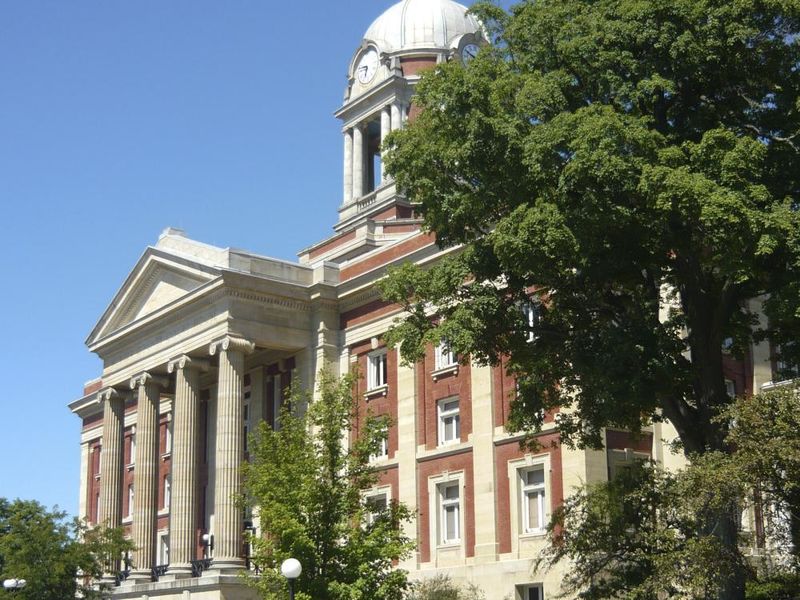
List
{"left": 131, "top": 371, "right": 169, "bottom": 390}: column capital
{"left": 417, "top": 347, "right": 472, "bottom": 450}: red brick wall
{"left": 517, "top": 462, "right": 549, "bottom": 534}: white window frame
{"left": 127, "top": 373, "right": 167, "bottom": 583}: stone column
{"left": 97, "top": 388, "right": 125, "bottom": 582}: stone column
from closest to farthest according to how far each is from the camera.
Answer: {"left": 517, "top": 462, "right": 549, "bottom": 534}: white window frame → {"left": 417, "top": 347, "right": 472, "bottom": 450}: red brick wall → {"left": 127, "top": 373, "right": 167, "bottom": 583}: stone column → {"left": 131, "top": 371, "right": 169, "bottom": 390}: column capital → {"left": 97, "top": 388, "right": 125, "bottom": 582}: stone column

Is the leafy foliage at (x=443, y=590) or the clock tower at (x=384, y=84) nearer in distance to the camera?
the leafy foliage at (x=443, y=590)

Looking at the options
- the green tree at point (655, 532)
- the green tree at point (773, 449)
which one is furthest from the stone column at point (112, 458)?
the green tree at point (773, 449)

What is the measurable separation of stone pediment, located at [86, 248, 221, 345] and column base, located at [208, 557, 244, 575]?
11455 mm

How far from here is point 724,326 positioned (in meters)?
30.6

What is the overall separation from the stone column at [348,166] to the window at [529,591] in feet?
109

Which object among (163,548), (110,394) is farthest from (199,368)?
(163,548)

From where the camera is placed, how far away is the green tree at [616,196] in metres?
27.0

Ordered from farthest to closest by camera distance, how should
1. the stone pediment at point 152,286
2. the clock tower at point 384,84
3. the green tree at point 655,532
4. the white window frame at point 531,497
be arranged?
the clock tower at point 384,84
the stone pediment at point 152,286
the white window frame at point 531,497
the green tree at point 655,532

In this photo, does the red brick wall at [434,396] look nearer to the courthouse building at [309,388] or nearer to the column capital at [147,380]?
the courthouse building at [309,388]

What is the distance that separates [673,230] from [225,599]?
2793 cm

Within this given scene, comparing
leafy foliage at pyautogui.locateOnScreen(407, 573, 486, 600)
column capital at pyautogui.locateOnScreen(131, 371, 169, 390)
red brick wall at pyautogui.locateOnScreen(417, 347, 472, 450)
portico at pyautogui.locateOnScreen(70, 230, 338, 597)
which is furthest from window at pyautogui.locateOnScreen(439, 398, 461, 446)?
column capital at pyautogui.locateOnScreen(131, 371, 169, 390)

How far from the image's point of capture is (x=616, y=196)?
27641 millimetres

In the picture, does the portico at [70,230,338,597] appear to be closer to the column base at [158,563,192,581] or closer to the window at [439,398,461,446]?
the column base at [158,563,192,581]

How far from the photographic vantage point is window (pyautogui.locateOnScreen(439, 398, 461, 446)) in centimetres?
4794
